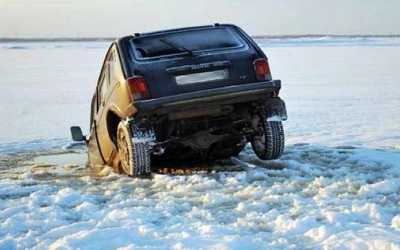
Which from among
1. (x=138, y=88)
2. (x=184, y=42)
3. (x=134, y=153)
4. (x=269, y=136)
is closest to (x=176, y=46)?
(x=184, y=42)

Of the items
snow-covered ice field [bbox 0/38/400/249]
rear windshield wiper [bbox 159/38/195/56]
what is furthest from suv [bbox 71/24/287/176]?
snow-covered ice field [bbox 0/38/400/249]

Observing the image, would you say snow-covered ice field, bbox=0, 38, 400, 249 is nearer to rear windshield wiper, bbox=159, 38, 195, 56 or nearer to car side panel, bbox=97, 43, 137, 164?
car side panel, bbox=97, 43, 137, 164

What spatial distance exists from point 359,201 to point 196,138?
7.61ft

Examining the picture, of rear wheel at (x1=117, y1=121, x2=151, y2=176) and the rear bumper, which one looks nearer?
the rear bumper

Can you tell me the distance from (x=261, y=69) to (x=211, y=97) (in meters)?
0.71

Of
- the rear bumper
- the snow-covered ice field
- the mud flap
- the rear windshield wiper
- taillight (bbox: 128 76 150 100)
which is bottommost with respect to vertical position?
the snow-covered ice field

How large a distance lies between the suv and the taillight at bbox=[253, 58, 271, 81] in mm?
11

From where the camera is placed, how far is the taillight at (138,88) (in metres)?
6.62

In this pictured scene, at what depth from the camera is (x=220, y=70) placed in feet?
22.4

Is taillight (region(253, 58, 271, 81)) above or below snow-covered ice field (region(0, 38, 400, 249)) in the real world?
above

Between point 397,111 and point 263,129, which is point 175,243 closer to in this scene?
point 263,129

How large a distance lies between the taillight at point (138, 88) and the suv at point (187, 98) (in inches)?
0.4

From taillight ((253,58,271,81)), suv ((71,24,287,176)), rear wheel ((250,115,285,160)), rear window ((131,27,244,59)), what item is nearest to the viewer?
suv ((71,24,287,176))

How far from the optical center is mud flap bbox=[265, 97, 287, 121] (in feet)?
23.5
